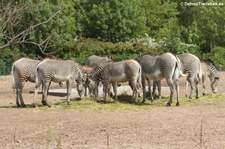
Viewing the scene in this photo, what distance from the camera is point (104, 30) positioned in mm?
45781

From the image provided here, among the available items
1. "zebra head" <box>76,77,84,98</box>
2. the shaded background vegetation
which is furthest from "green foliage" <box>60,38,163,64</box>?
"zebra head" <box>76,77,84,98</box>

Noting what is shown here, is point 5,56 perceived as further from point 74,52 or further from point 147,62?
point 147,62

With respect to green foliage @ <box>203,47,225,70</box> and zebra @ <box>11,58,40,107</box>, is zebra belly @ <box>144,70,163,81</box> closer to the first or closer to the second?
zebra @ <box>11,58,40,107</box>

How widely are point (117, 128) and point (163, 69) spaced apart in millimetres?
5524

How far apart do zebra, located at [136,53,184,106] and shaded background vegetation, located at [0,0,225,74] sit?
1161 cm

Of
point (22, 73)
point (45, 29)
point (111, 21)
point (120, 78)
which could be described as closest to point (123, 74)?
point (120, 78)

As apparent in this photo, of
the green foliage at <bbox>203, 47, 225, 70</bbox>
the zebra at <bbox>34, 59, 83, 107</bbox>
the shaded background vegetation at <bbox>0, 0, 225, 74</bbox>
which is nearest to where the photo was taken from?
the zebra at <bbox>34, 59, 83, 107</bbox>

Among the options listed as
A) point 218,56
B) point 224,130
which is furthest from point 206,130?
point 218,56

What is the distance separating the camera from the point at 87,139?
11219 mm

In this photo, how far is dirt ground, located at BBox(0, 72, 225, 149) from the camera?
34.9 feet

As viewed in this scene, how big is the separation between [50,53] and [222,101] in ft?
72.9

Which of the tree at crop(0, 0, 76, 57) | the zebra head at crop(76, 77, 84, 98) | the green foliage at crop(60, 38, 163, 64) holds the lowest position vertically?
the zebra head at crop(76, 77, 84, 98)

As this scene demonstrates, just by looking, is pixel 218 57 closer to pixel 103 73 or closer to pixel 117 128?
pixel 103 73

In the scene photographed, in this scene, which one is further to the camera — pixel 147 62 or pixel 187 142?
pixel 147 62
